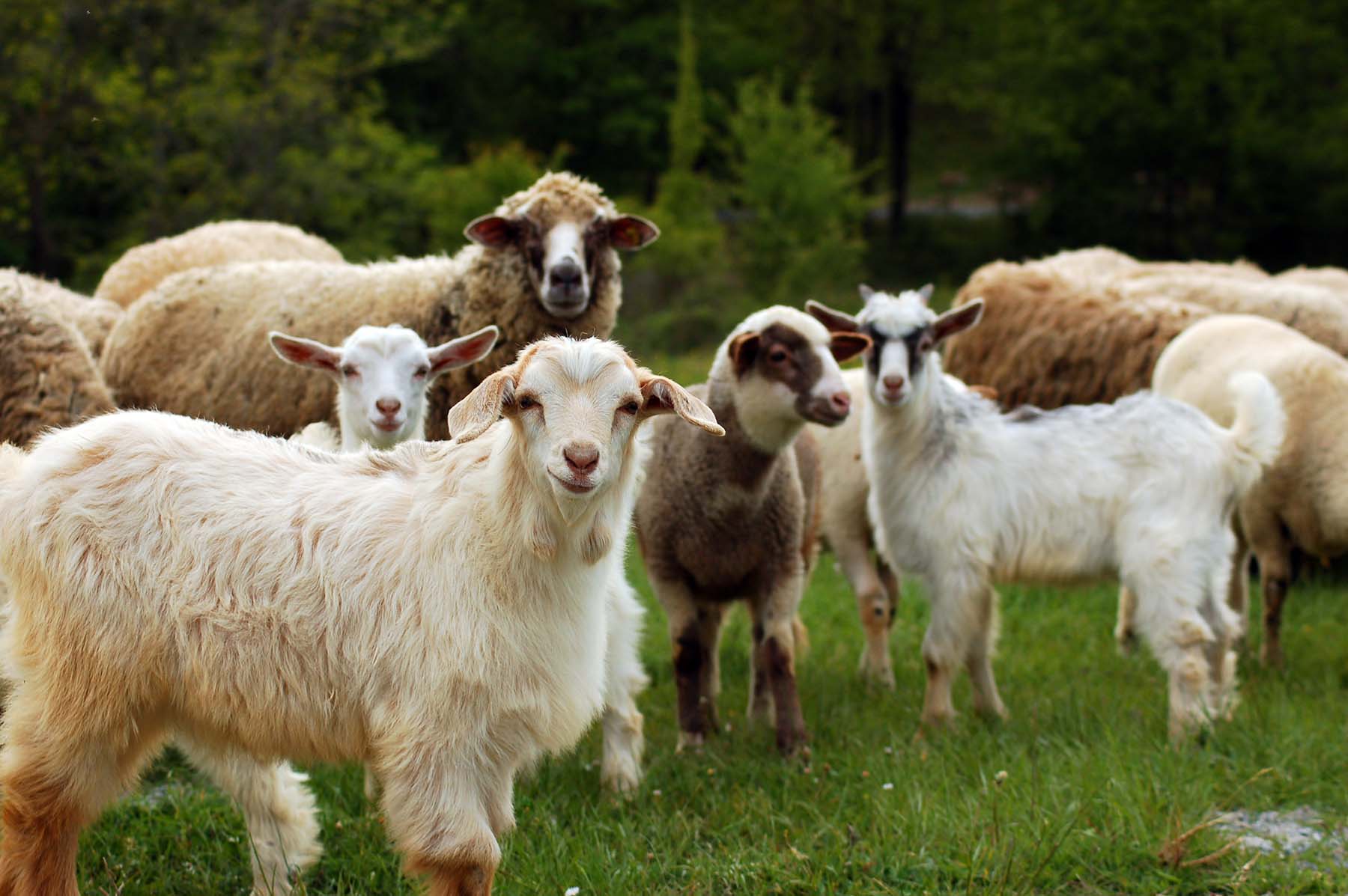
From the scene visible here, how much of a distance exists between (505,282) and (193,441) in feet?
8.51

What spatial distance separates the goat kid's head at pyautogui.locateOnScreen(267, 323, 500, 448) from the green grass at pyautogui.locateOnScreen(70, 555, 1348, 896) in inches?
54.3

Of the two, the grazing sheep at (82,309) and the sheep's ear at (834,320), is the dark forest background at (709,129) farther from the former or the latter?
the sheep's ear at (834,320)

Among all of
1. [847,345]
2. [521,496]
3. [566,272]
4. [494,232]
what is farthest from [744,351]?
[521,496]

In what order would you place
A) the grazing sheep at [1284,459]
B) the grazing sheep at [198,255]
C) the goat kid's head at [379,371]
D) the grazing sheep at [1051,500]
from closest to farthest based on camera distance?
the goat kid's head at [379,371], the grazing sheep at [1051,500], the grazing sheep at [1284,459], the grazing sheep at [198,255]

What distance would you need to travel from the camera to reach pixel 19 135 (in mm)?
19688

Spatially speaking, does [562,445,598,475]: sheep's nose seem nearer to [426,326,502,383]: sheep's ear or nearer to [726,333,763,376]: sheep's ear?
[426,326,502,383]: sheep's ear

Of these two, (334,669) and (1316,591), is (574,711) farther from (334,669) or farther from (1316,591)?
(1316,591)

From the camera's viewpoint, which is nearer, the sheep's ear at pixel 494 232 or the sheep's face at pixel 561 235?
the sheep's face at pixel 561 235

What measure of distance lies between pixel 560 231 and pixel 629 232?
37cm

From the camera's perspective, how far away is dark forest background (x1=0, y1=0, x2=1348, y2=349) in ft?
66.4

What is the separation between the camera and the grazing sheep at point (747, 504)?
545 cm

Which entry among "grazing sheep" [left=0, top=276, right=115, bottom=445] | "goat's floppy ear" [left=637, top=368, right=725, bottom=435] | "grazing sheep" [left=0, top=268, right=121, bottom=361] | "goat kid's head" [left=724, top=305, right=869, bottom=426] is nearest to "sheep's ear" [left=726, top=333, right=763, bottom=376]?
"goat kid's head" [left=724, top=305, right=869, bottom=426]

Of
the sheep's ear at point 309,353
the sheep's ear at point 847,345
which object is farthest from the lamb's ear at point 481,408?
the sheep's ear at point 847,345

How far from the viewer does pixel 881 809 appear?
463 cm
